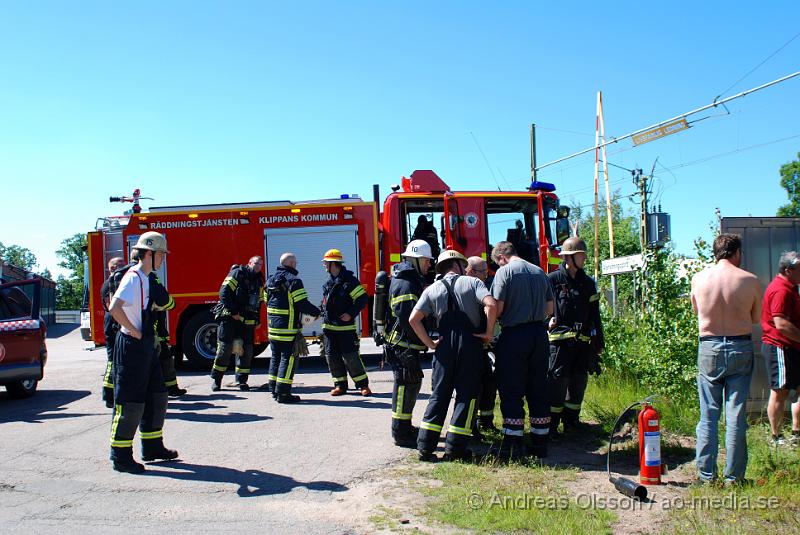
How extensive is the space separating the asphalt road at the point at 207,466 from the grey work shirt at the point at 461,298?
1.39 metres

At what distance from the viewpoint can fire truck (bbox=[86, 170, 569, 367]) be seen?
11.7m

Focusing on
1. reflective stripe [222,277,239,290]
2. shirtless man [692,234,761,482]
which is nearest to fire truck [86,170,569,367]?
reflective stripe [222,277,239,290]

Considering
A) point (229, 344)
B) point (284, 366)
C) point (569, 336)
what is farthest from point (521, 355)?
point (229, 344)

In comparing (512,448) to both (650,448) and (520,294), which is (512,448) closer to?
(650,448)

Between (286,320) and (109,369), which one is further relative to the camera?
(286,320)

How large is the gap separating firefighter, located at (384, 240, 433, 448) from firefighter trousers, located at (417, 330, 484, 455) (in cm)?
43

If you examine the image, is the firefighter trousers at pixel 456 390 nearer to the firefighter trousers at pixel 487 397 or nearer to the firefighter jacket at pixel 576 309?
the firefighter trousers at pixel 487 397

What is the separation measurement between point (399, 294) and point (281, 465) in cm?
183

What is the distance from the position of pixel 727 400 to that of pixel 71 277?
320ft

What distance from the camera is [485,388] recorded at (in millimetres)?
6613

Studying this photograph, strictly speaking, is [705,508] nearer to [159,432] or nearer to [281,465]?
[281,465]

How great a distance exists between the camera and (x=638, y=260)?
851 cm

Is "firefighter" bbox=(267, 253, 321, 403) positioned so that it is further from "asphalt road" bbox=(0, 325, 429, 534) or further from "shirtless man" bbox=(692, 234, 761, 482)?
"shirtless man" bbox=(692, 234, 761, 482)

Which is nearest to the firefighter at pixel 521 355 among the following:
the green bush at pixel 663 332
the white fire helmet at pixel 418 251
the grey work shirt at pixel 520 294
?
the grey work shirt at pixel 520 294
